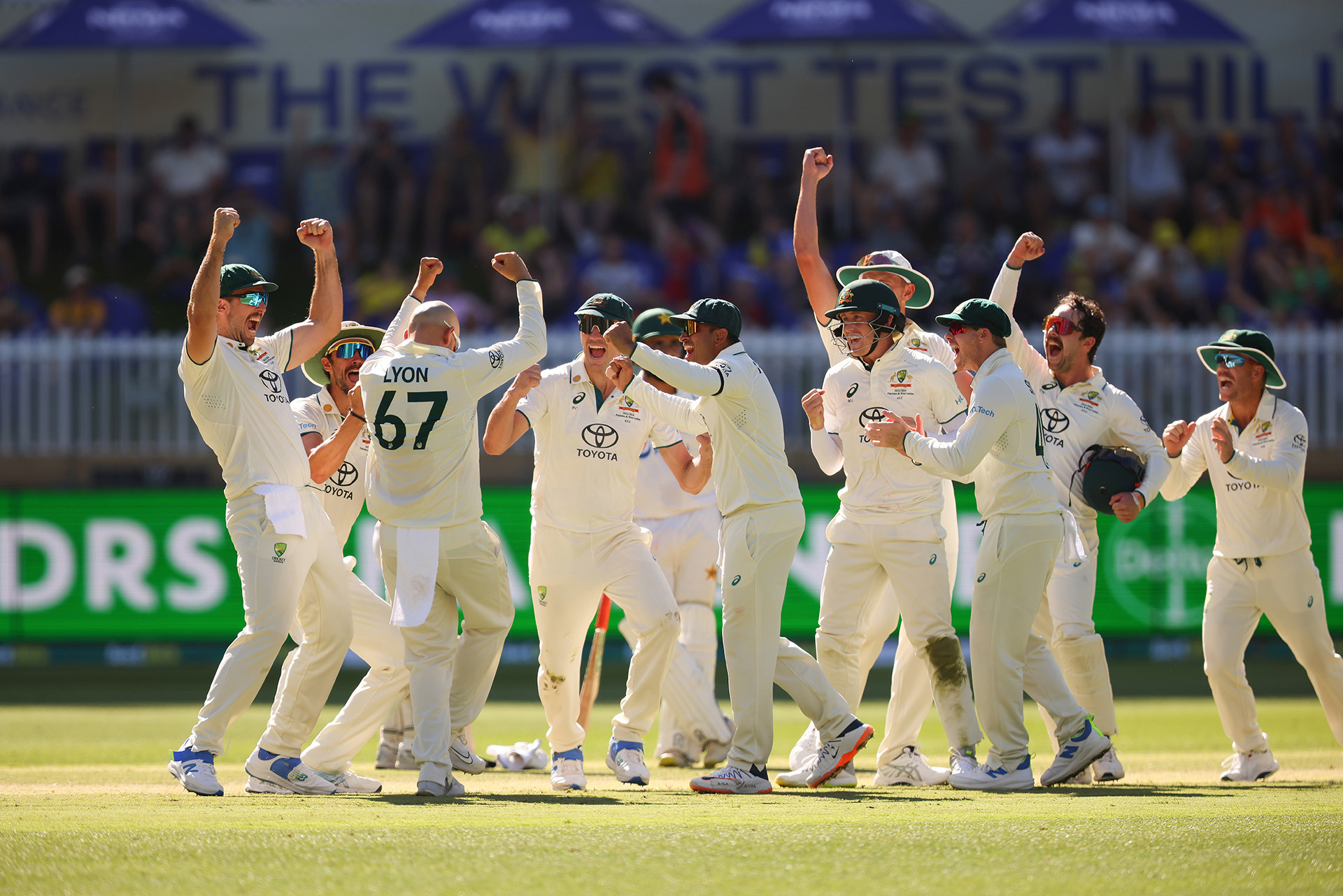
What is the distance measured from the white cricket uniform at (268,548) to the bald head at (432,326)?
0.77 metres

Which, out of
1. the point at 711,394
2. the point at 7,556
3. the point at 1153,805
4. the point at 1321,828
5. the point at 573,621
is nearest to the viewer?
the point at 1321,828

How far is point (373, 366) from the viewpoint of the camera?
750 cm

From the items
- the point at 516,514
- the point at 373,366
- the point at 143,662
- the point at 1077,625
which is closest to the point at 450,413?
the point at 373,366

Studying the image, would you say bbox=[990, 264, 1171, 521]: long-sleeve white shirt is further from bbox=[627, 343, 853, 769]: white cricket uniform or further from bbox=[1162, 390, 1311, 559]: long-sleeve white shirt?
bbox=[627, 343, 853, 769]: white cricket uniform

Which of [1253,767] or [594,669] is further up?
[594,669]

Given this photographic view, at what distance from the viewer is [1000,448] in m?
7.61

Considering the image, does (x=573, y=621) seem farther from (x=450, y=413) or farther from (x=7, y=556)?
(x=7, y=556)

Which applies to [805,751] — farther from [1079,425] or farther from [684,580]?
[1079,425]

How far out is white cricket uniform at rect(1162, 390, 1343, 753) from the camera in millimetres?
8398

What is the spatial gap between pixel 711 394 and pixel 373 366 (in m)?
1.68

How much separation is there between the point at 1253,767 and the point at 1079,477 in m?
1.81

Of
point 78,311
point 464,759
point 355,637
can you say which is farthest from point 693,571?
point 78,311

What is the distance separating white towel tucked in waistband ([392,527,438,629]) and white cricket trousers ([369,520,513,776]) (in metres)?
0.07

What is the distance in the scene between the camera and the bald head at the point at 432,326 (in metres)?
7.61
